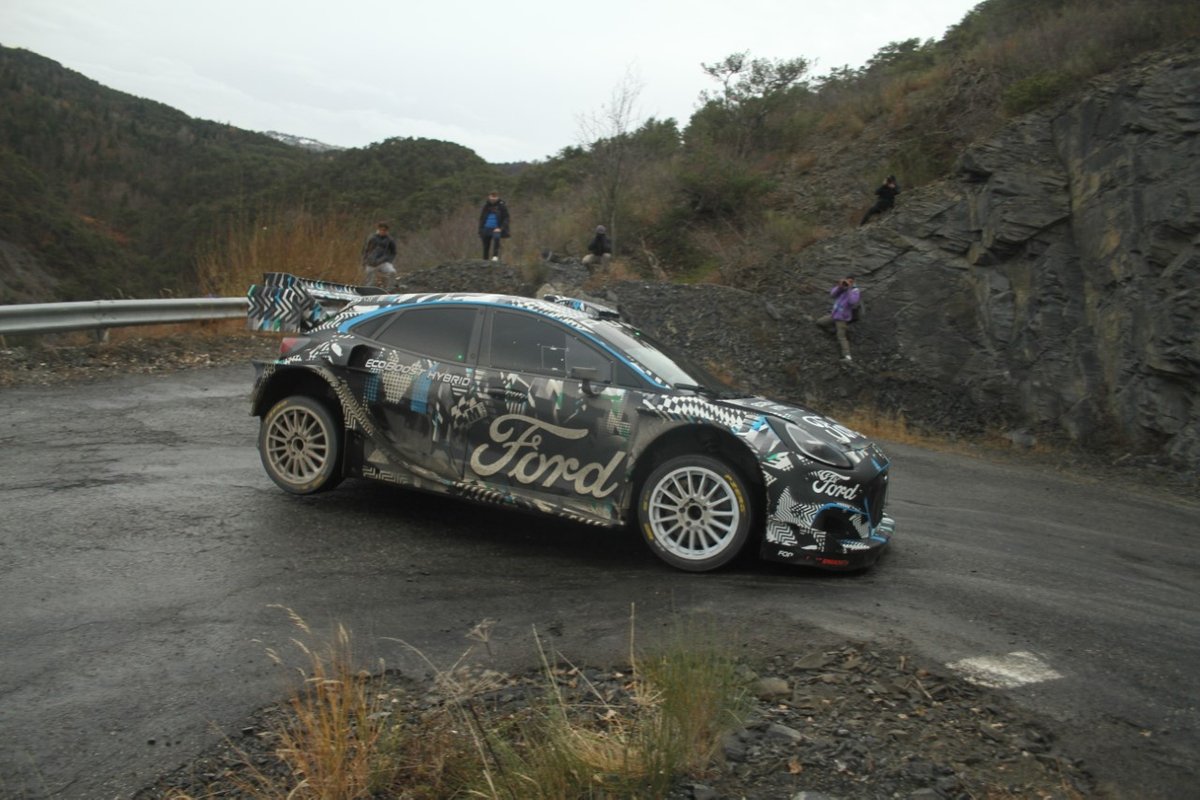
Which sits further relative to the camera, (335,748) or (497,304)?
(497,304)

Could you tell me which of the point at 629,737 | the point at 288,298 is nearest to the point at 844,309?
the point at 288,298

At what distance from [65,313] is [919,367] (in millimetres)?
14451

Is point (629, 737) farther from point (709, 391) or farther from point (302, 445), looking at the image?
point (302, 445)

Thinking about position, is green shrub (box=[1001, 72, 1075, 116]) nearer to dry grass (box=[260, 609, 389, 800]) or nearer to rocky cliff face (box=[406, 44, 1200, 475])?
rocky cliff face (box=[406, 44, 1200, 475])

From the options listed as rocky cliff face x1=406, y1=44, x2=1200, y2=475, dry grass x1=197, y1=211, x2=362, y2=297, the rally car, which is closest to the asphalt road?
the rally car

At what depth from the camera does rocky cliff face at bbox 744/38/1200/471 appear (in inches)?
606

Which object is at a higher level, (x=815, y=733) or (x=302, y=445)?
(x=302, y=445)

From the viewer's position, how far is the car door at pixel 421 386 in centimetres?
689

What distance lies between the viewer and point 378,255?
1923 cm

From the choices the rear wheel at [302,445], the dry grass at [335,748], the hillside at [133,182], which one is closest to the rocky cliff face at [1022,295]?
the rear wheel at [302,445]

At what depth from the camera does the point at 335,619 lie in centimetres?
532

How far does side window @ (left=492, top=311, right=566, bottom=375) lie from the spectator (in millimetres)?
12803

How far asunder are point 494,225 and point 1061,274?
1232 centimetres

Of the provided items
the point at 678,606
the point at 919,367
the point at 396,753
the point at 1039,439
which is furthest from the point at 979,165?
the point at 396,753
